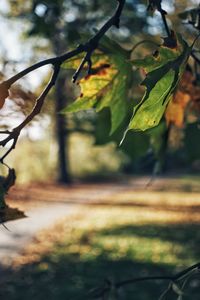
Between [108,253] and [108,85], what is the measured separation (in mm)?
11628

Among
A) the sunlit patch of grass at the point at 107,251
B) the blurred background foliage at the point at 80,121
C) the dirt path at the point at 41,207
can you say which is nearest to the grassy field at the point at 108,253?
the sunlit patch of grass at the point at 107,251

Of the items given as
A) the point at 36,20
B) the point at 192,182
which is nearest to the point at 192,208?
the point at 192,182

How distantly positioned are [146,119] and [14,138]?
0.57 feet

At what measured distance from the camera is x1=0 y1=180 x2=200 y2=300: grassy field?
31.3 feet

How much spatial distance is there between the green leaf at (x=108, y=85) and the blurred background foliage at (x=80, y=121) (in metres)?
0.08

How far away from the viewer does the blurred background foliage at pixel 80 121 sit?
1.37m

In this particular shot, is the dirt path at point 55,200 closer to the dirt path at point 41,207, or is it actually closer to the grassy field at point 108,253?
the dirt path at point 41,207

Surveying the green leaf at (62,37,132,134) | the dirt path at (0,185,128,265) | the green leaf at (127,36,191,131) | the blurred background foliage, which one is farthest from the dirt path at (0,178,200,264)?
the green leaf at (127,36,191,131)

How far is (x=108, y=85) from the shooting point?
116 cm

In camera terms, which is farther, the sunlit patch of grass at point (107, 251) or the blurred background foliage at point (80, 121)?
the sunlit patch of grass at point (107, 251)

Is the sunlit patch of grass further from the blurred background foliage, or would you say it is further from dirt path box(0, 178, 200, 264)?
the blurred background foliage

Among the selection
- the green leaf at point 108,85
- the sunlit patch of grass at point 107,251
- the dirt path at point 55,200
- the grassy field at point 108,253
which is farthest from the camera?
the dirt path at point 55,200

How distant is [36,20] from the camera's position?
1786 mm

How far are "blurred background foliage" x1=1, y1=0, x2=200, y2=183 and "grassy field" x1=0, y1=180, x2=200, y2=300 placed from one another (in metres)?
2.02
